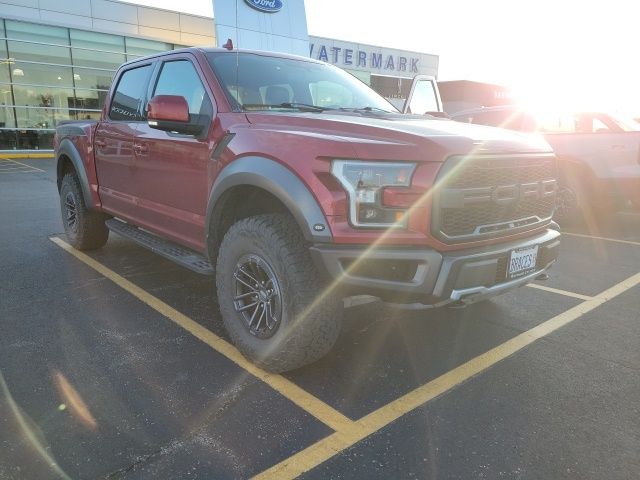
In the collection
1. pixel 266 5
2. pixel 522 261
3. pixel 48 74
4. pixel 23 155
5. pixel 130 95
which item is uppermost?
pixel 266 5

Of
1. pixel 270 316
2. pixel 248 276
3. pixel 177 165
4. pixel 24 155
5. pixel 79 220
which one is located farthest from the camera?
pixel 24 155

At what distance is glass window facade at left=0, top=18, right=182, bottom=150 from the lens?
61.0 ft

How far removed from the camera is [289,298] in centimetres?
273

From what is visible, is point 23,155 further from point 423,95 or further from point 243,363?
point 243,363

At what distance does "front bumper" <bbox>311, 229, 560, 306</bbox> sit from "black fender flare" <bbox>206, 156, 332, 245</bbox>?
10 cm

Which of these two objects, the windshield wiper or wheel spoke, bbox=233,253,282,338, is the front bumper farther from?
the windshield wiper

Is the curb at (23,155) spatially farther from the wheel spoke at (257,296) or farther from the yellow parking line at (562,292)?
the yellow parking line at (562,292)

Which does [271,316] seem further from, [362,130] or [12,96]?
[12,96]

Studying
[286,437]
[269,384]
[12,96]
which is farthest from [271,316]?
[12,96]

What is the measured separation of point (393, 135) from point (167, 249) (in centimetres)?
210

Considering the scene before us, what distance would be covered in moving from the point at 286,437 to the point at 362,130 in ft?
5.23

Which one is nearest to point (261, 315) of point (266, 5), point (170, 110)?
point (170, 110)

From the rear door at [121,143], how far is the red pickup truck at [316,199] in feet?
0.97

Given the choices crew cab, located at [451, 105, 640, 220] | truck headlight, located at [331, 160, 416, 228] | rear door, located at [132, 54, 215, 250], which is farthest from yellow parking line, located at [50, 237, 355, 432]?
crew cab, located at [451, 105, 640, 220]
